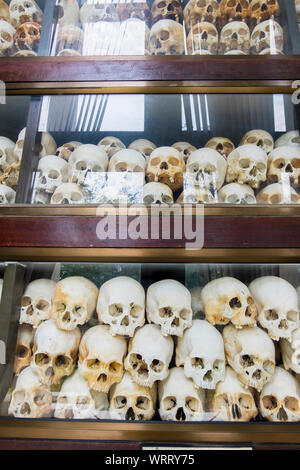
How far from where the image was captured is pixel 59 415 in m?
1.08

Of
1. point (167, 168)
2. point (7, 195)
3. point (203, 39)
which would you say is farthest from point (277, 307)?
point (203, 39)

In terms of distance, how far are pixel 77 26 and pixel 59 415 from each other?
1.50m

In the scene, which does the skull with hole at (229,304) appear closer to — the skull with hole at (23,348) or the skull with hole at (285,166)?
the skull with hole at (285,166)

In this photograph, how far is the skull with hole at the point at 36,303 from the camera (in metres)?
1.19

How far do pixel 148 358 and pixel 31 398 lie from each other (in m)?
0.36

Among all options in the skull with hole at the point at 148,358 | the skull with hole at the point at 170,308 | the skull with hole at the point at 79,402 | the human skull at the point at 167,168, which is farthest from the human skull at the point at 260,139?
the skull with hole at the point at 79,402

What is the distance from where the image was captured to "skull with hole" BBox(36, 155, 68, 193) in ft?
4.27

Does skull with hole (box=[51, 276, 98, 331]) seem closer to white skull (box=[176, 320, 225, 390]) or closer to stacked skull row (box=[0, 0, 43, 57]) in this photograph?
white skull (box=[176, 320, 225, 390])

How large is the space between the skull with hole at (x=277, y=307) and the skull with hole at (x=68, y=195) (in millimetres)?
665

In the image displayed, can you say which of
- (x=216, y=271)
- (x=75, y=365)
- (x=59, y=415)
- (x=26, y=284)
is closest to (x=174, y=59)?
(x=216, y=271)

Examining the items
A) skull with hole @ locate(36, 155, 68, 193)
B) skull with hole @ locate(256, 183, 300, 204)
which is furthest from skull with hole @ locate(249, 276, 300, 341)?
skull with hole @ locate(36, 155, 68, 193)

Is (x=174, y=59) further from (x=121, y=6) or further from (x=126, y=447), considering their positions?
(x=126, y=447)

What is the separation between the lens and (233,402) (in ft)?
3.55
